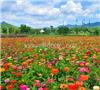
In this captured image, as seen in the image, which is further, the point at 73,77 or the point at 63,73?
the point at 63,73

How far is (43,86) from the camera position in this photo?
395 centimetres

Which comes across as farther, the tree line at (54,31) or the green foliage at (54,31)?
the green foliage at (54,31)

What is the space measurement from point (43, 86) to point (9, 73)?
38.7 inches

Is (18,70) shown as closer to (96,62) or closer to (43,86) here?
(43,86)

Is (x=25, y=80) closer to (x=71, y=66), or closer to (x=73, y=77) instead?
(x=73, y=77)

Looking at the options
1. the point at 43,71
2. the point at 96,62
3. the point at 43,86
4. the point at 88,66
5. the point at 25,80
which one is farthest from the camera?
the point at 96,62

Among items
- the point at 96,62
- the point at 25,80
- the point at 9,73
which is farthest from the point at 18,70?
the point at 96,62

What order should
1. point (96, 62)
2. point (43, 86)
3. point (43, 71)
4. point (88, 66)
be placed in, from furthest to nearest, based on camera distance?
1. point (96, 62)
2. point (88, 66)
3. point (43, 71)
4. point (43, 86)

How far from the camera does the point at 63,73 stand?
486 centimetres

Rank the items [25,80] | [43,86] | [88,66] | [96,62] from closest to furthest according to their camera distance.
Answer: [43,86]
[25,80]
[88,66]
[96,62]

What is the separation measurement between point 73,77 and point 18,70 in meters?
0.82

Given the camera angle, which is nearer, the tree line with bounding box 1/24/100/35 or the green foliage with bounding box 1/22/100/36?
the tree line with bounding box 1/24/100/35

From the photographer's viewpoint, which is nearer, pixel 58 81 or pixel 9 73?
pixel 58 81

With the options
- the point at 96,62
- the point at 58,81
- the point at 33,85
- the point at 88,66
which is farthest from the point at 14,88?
the point at 96,62
